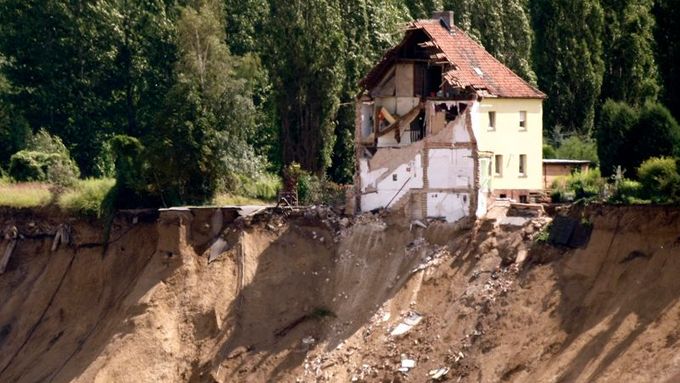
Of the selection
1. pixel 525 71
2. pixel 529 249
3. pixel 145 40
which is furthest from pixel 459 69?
pixel 145 40

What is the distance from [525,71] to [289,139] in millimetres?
9939

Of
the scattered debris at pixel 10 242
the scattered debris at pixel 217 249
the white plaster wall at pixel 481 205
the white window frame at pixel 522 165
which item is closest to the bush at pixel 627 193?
the white plaster wall at pixel 481 205

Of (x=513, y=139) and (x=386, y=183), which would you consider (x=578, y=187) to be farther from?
(x=386, y=183)

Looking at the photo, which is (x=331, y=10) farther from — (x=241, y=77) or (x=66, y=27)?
(x=66, y=27)

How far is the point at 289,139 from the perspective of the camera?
80.2 m

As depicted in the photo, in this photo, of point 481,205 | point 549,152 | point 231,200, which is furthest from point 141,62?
point 481,205

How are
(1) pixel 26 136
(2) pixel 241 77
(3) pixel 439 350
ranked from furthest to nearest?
(1) pixel 26 136 → (2) pixel 241 77 → (3) pixel 439 350

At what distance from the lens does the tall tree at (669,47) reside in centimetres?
6438

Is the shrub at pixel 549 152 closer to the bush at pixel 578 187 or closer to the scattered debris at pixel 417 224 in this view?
the bush at pixel 578 187

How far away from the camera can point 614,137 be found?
7038cm

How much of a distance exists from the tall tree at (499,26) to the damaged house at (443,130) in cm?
1302

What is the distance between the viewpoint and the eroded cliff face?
200 ft

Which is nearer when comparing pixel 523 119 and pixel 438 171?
pixel 438 171

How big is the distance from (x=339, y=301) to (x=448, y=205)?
464 cm
